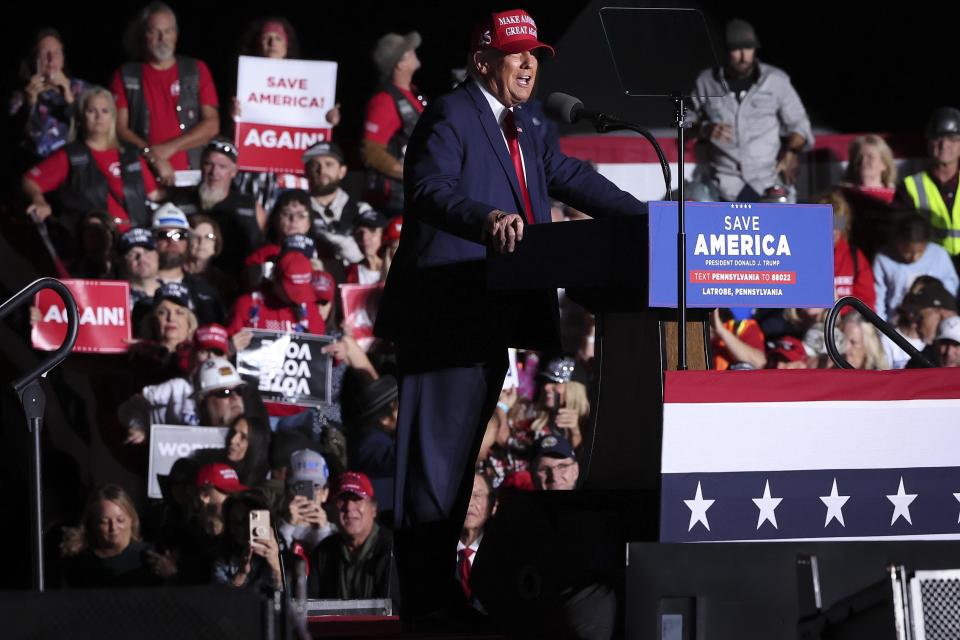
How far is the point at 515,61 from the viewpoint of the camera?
4.41 meters

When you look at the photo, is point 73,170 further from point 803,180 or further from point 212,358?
point 803,180

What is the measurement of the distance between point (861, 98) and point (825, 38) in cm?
49

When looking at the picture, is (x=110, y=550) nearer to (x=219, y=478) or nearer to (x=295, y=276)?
(x=219, y=478)

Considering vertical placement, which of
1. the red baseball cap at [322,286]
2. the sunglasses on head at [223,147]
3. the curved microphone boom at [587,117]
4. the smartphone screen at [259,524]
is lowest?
the smartphone screen at [259,524]

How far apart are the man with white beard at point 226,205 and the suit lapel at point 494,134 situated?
3.69 meters

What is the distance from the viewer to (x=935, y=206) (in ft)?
28.3

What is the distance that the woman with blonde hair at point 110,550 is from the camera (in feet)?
22.5

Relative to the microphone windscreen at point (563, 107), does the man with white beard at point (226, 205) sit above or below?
above

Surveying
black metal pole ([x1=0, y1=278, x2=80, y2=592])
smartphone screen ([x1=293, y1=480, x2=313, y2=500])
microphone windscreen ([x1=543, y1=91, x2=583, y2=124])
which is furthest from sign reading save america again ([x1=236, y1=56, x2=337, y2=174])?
black metal pole ([x1=0, y1=278, x2=80, y2=592])

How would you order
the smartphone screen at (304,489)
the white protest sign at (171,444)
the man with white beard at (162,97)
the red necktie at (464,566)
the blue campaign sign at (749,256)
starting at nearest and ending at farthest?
1. the blue campaign sign at (749,256)
2. the red necktie at (464,566)
3. the smartphone screen at (304,489)
4. the white protest sign at (171,444)
5. the man with white beard at (162,97)

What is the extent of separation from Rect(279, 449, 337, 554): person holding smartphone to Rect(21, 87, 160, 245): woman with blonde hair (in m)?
1.68

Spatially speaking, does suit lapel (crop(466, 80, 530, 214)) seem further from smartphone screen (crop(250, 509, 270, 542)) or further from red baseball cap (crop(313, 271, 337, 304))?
red baseball cap (crop(313, 271, 337, 304))

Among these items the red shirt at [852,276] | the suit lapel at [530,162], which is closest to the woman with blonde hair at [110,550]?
the suit lapel at [530,162]

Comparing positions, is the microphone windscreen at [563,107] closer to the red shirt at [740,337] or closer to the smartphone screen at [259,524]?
the smartphone screen at [259,524]
